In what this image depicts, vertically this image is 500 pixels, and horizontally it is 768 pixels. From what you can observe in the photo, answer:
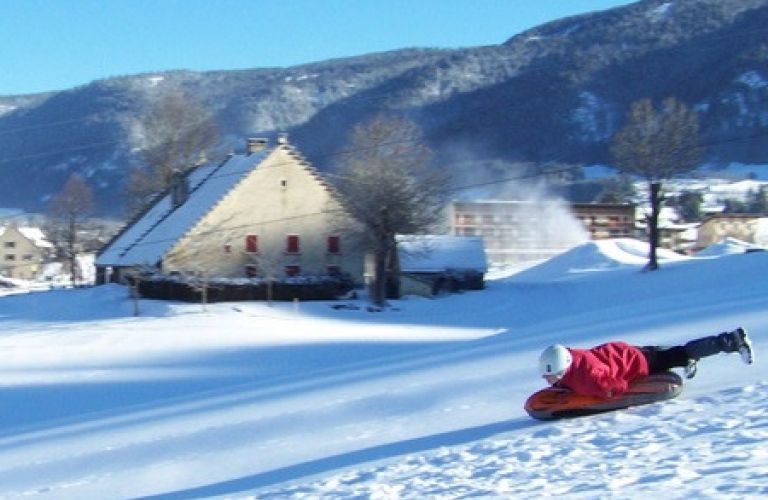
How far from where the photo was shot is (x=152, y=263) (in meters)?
53.0

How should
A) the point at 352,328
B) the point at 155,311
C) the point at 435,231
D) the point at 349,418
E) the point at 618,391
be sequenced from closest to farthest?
the point at 618,391
the point at 349,418
the point at 352,328
the point at 155,311
the point at 435,231

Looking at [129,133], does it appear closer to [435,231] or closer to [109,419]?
[435,231]

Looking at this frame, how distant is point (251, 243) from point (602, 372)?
44.4 m

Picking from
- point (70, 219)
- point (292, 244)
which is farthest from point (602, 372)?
point (70, 219)

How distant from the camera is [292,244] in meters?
55.2

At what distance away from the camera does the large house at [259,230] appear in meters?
53.1

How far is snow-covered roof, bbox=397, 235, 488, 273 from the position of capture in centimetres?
5947

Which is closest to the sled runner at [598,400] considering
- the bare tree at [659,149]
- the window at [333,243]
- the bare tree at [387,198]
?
the bare tree at [387,198]

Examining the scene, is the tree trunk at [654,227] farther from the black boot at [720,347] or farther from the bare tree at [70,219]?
the black boot at [720,347]

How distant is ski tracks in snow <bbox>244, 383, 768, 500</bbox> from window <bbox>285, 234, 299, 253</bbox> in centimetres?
4485

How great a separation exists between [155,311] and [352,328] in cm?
913

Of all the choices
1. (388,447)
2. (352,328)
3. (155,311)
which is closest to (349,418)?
(388,447)

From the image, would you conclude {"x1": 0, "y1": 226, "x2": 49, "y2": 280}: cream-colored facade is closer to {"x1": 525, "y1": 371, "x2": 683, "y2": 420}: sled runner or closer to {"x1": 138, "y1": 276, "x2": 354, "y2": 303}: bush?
{"x1": 138, "y1": 276, "x2": 354, "y2": 303}: bush

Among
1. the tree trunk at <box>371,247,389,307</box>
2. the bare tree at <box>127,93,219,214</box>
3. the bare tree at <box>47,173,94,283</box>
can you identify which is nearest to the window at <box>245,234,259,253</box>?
the tree trunk at <box>371,247,389,307</box>
